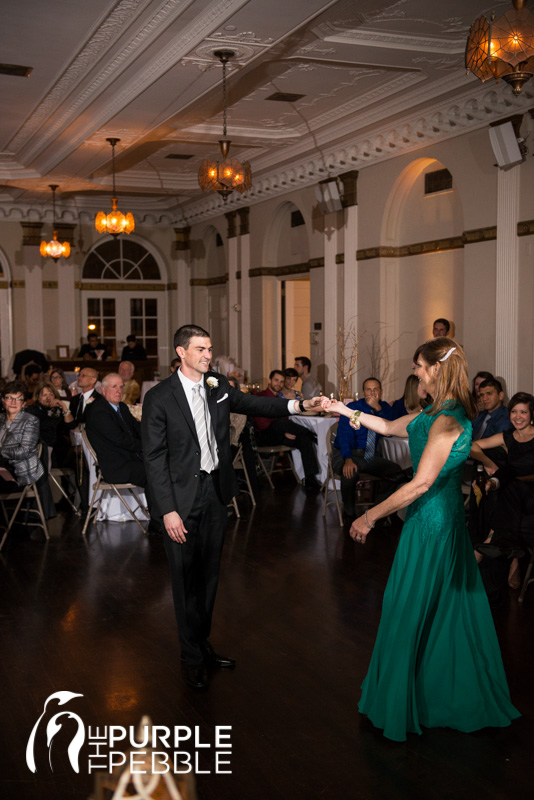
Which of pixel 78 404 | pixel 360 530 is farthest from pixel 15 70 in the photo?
pixel 360 530

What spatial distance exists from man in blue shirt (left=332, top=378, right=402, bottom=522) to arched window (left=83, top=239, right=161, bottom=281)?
1024 centimetres

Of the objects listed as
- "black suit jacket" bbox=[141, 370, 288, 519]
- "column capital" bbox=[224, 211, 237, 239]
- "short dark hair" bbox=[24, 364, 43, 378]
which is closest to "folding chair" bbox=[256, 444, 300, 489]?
"short dark hair" bbox=[24, 364, 43, 378]

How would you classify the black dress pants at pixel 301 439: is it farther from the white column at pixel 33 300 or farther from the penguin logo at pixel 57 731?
the white column at pixel 33 300

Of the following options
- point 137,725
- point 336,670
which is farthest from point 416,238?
point 137,725

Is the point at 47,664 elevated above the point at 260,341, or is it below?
below

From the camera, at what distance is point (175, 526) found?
138 inches

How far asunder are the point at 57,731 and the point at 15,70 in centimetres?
634

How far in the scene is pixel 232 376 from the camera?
11.0m

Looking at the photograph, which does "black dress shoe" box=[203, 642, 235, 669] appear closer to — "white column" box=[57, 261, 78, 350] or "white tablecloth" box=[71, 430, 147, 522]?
"white tablecloth" box=[71, 430, 147, 522]

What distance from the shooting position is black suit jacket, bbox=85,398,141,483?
6.54 m

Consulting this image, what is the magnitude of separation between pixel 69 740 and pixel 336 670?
Result: 1.30m

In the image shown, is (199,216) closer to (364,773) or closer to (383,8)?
(383,8)

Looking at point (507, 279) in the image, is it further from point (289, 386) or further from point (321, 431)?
point (289, 386)

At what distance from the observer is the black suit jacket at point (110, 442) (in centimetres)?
654
